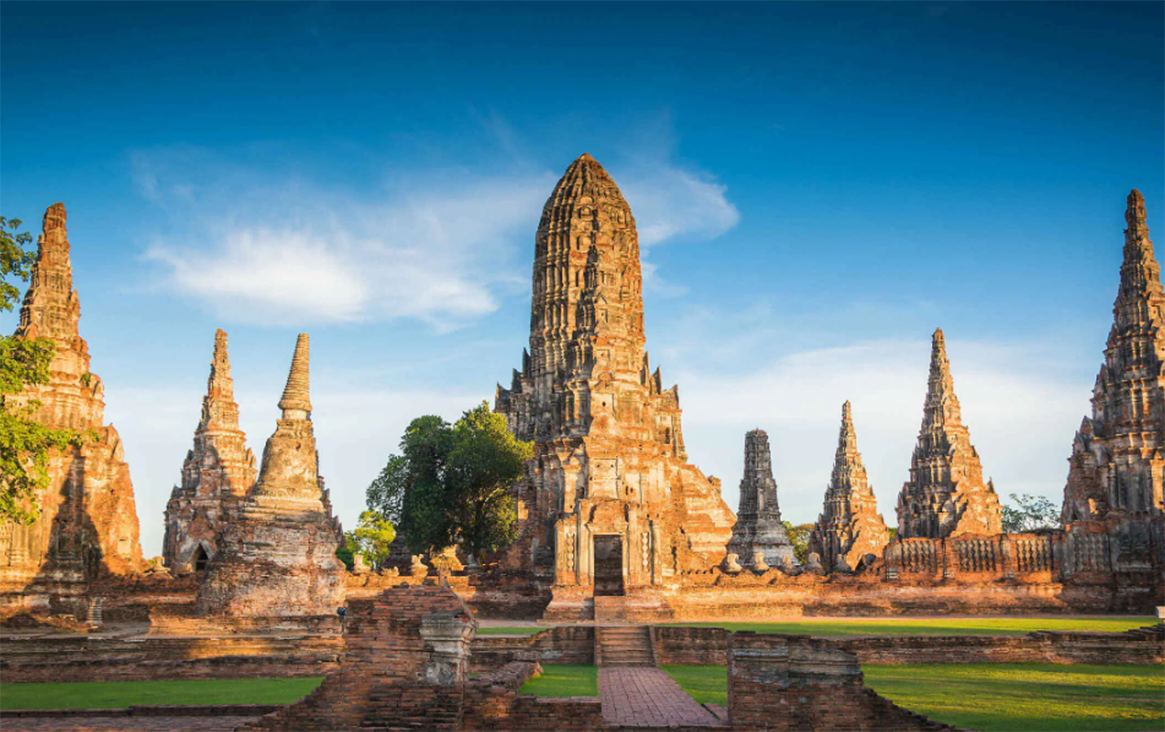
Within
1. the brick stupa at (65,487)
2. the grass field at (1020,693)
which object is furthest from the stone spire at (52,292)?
the grass field at (1020,693)

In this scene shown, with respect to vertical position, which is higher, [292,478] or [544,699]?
[292,478]

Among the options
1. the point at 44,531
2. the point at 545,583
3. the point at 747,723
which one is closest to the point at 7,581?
the point at 44,531

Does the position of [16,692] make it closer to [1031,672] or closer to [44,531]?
[44,531]

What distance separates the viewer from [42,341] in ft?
59.3

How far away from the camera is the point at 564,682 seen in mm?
17188

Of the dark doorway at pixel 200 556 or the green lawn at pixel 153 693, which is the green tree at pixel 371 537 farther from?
the green lawn at pixel 153 693

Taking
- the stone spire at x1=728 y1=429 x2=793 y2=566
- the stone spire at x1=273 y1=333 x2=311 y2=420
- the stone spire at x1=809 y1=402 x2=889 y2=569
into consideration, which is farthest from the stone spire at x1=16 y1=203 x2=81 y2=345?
the stone spire at x1=809 y1=402 x2=889 y2=569

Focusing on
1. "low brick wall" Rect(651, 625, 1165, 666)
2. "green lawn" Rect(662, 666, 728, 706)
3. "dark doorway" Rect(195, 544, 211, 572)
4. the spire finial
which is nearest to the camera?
"green lawn" Rect(662, 666, 728, 706)

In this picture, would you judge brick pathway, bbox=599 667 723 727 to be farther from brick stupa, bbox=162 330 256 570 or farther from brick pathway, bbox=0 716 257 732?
brick stupa, bbox=162 330 256 570

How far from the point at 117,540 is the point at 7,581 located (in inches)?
160

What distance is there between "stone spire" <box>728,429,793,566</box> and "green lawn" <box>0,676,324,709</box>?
25829mm

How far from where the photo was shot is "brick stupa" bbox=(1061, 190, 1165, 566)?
121ft

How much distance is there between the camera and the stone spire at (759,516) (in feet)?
133

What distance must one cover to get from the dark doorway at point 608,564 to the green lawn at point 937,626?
4.45m
